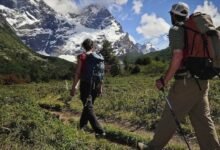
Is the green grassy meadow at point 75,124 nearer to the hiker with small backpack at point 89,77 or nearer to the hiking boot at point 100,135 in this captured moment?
the hiking boot at point 100,135

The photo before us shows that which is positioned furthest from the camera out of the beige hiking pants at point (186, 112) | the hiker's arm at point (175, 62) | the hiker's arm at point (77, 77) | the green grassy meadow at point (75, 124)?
the hiker's arm at point (77, 77)

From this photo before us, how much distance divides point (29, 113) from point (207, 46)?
5585 mm

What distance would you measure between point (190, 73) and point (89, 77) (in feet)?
15.9

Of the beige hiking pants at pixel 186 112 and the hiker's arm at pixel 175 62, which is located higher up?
the hiker's arm at pixel 175 62

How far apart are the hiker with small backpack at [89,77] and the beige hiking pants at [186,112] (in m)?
4.50

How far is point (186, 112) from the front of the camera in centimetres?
748

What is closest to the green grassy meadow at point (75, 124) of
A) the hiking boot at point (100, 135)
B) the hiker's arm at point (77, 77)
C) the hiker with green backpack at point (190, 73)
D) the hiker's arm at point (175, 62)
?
the hiking boot at point (100, 135)

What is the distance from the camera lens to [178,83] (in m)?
7.39

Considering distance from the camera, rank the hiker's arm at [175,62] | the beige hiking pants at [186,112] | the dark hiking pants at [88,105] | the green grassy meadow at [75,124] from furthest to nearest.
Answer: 1. the dark hiking pants at [88,105]
2. the green grassy meadow at [75,124]
3. the beige hiking pants at [186,112]
4. the hiker's arm at [175,62]

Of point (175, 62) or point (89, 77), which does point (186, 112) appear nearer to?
point (175, 62)

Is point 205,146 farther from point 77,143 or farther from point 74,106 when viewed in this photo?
point 74,106

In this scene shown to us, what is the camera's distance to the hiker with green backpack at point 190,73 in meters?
6.95

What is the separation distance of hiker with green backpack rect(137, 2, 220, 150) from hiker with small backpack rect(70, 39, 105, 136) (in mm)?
4375

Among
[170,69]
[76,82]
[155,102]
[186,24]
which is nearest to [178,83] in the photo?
[170,69]
